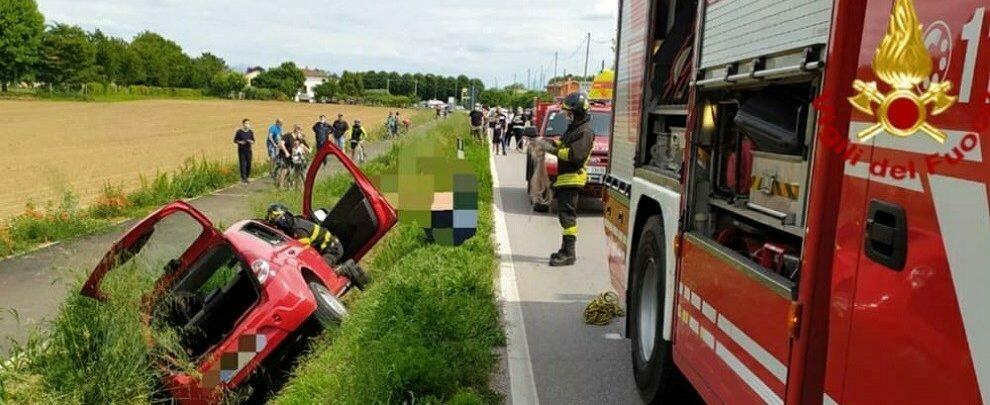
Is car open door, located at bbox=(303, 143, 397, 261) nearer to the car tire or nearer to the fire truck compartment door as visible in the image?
the car tire

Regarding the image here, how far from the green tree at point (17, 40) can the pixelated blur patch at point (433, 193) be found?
107719mm

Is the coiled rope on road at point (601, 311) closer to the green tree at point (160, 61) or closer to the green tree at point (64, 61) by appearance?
the green tree at point (64, 61)

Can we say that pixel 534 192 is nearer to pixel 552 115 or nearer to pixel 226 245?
pixel 552 115

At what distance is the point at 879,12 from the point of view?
2428 mm

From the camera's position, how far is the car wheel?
6.68m

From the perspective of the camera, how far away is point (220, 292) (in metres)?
7.35

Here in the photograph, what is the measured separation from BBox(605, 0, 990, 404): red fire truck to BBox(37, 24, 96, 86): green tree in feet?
375

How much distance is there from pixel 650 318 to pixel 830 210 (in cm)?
283

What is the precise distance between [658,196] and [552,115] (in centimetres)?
1193

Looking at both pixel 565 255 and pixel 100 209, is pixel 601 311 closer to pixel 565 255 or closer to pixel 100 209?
pixel 565 255

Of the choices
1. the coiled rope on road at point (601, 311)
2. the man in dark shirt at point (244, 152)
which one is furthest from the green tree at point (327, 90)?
the coiled rope on road at point (601, 311)

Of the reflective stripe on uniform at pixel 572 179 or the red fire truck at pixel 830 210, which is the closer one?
the red fire truck at pixel 830 210

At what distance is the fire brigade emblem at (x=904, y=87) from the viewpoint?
208cm

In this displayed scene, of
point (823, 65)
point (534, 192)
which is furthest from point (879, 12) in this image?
point (534, 192)
